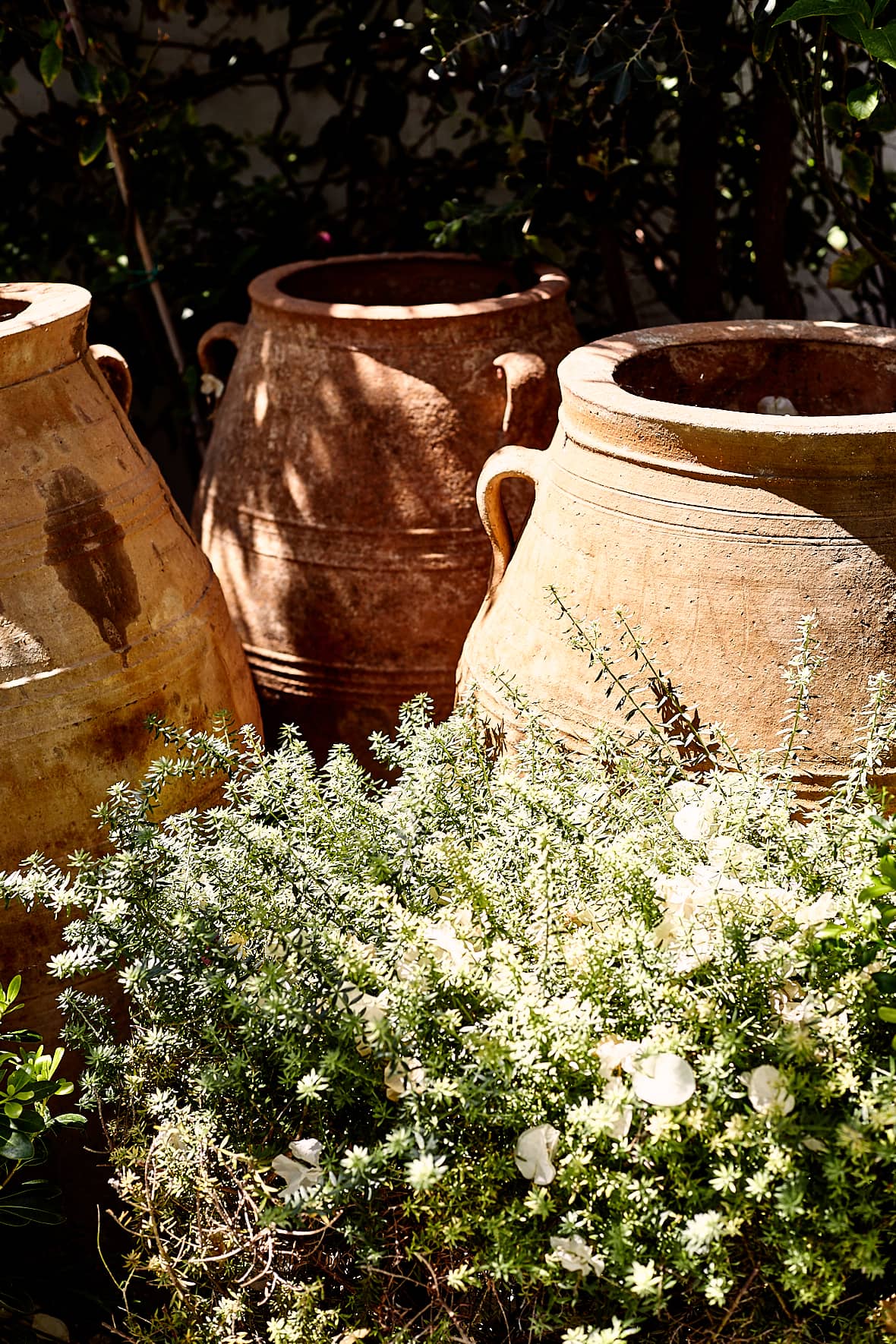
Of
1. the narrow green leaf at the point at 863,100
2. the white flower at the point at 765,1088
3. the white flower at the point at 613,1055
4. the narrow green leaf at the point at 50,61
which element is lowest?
the white flower at the point at 613,1055

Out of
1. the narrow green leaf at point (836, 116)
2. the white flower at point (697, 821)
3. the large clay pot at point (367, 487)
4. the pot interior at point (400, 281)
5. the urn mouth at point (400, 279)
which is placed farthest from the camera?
the pot interior at point (400, 281)

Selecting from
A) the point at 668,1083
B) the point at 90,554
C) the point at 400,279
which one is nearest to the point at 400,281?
the point at 400,279

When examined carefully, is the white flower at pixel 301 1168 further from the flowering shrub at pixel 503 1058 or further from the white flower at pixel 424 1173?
the white flower at pixel 424 1173

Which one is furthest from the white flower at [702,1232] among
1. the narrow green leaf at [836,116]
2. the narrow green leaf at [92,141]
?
the narrow green leaf at [92,141]

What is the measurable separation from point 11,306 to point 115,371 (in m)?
0.22

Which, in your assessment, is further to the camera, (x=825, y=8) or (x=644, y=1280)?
(x=825, y=8)

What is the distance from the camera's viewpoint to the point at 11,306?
242 cm

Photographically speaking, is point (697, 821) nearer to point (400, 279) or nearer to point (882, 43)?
point (882, 43)

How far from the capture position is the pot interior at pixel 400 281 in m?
3.22

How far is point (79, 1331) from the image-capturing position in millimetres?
1983

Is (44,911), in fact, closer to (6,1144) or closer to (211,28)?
(6,1144)

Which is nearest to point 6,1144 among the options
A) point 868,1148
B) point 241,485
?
point 868,1148

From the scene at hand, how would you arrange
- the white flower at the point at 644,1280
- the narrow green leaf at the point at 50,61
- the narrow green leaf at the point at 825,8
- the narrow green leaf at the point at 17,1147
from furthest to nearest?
the narrow green leaf at the point at 50,61, the narrow green leaf at the point at 825,8, the narrow green leaf at the point at 17,1147, the white flower at the point at 644,1280

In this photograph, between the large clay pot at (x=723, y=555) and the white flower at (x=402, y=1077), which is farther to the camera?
the large clay pot at (x=723, y=555)
